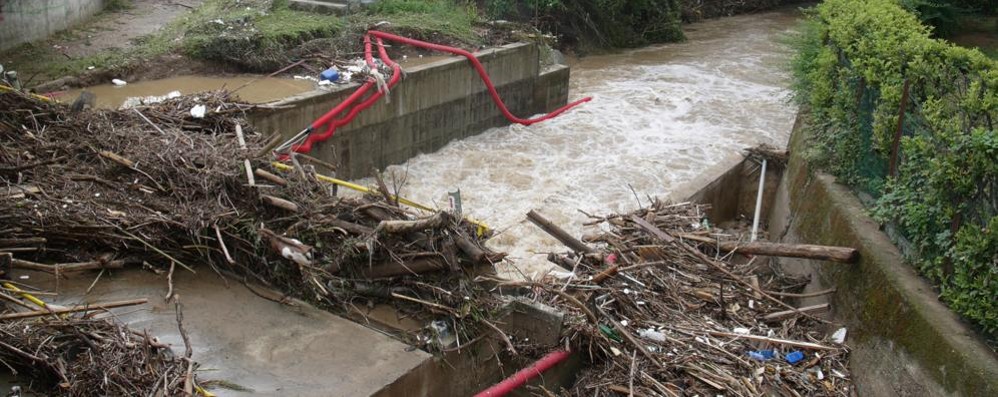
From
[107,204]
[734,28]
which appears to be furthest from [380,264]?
[734,28]

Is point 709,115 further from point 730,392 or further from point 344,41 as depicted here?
point 730,392

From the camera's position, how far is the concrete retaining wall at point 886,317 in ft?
16.3

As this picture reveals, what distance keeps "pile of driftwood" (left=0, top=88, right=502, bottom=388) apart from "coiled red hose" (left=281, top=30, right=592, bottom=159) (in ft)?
7.18

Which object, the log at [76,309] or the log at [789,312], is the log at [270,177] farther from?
the log at [789,312]

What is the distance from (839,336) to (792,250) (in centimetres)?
79

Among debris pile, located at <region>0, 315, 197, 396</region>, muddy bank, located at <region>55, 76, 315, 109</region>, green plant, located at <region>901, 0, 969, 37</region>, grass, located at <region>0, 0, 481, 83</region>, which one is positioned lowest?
debris pile, located at <region>0, 315, 197, 396</region>

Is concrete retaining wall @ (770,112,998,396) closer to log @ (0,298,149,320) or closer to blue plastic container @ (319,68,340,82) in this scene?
log @ (0,298,149,320)

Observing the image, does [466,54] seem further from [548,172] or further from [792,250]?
[792,250]

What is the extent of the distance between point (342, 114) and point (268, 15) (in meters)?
3.68

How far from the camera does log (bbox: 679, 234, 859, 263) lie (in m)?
6.44

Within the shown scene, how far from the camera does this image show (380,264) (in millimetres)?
5605

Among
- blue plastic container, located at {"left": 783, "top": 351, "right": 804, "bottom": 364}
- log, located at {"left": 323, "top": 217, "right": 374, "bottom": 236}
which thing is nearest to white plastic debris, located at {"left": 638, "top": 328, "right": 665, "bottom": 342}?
blue plastic container, located at {"left": 783, "top": 351, "right": 804, "bottom": 364}

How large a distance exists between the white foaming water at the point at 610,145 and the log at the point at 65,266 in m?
3.43

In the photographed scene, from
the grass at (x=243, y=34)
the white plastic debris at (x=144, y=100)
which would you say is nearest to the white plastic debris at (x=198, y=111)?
the white plastic debris at (x=144, y=100)
